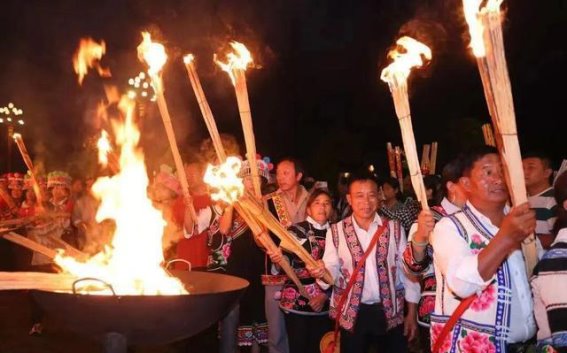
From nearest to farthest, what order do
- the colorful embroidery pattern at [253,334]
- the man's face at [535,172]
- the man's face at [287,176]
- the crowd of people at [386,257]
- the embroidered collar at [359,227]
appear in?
1. the crowd of people at [386,257]
2. the embroidered collar at [359,227]
3. the man's face at [535,172]
4. the man's face at [287,176]
5. the colorful embroidery pattern at [253,334]

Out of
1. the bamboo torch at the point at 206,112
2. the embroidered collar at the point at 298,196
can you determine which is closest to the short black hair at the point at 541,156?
the embroidered collar at the point at 298,196

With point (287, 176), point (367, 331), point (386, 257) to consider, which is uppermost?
point (287, 176)

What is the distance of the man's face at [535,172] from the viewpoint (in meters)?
5.26

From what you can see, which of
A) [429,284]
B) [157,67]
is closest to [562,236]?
[429,284]

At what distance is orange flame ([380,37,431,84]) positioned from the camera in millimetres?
3469

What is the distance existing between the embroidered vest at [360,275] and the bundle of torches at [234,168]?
0.70ft

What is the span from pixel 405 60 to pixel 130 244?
2.32 metres

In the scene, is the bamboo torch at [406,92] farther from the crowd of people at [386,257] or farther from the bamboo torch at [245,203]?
the bamboo torch at [245,203]

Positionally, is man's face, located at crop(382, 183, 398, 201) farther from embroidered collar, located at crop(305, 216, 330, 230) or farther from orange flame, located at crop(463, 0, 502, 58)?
orange flame, located at crop(463, 0, 502, 58)

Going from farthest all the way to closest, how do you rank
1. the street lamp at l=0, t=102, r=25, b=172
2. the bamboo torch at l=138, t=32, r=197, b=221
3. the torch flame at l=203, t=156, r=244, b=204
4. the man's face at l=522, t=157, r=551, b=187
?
the street lamp at l=0, t=102, r=25, b=172 → the man's face at l=522, t=157, r=551, b=187 → the bamboo torch at l=138, t=32, r=197, b=221 → the torch flame at l=203, t=156, r=244, b=204

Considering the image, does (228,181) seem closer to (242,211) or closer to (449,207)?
(242,211)

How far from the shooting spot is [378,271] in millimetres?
4375

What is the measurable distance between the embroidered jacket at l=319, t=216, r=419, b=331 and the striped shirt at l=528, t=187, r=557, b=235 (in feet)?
4.25

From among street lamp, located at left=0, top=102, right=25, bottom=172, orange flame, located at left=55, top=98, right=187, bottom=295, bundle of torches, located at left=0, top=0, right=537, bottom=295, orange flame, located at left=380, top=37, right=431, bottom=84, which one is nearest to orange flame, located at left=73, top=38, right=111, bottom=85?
Answer: bundle of torches, located at left=0, top=0, right=537, bottom=295
